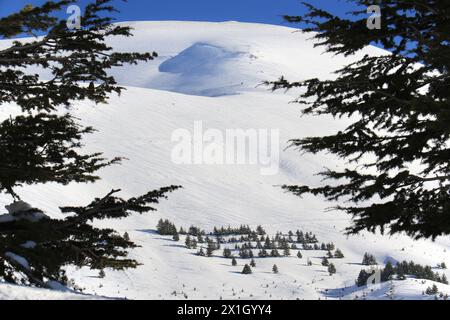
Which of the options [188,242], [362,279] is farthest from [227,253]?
[362,279]

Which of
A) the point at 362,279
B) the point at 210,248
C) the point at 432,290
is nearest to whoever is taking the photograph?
the point at 432,290

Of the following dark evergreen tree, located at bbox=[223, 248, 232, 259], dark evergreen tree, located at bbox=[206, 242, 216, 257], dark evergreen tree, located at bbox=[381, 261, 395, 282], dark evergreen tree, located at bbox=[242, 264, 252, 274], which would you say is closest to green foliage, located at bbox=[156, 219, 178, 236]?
dark evergreen tree, located at bbox=[206, 242, 216, 257]

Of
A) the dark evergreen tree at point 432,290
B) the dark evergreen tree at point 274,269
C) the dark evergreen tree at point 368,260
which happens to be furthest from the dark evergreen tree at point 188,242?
the dark evergreen tree at point 432,290

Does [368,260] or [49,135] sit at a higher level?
[49,135]

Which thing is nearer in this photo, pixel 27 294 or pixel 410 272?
pixel 27 294

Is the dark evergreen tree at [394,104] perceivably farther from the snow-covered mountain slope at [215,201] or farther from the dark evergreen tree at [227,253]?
the dark evergreen tree at [227,253]

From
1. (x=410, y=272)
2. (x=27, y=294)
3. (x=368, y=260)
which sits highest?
(x=27, y=294)

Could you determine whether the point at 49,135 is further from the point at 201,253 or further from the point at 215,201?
the point at 215,201

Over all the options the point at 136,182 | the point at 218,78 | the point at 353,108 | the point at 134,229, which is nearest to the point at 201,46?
the point at 218,78

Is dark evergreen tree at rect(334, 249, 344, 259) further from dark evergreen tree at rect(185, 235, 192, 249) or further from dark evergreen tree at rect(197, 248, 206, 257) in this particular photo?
dark evergreen tree at rect(185, 235, 192, 249)
